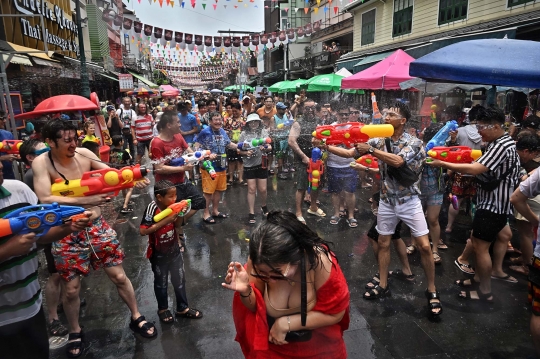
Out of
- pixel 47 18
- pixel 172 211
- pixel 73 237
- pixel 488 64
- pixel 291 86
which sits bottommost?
pixel 73 237

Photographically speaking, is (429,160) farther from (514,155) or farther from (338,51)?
(338,51)

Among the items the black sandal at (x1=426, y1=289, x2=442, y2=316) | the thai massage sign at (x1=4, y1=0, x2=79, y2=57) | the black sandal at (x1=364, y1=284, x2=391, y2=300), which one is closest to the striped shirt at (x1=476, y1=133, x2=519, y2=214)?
the black sandal at (x1=426, y1=289, x2=442, y2=316)

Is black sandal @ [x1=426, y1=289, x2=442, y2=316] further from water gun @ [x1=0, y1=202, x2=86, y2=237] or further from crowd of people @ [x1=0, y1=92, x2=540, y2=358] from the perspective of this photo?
water gun @ [x1=0, y1=202, x2=86, y2=237]

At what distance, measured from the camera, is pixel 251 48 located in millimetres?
13953

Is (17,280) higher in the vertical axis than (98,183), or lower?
lower

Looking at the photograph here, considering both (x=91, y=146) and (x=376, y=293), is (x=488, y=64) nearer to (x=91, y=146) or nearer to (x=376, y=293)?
(x=376, y=293)

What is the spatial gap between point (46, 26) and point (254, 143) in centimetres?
1292

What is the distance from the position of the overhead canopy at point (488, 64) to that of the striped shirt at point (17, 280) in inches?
159

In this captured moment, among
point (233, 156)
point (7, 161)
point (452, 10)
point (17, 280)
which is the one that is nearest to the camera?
point (17, 280)

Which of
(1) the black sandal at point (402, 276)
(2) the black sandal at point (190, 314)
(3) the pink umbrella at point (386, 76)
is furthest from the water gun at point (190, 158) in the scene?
(3) the pink umbrella at point (386, 76)

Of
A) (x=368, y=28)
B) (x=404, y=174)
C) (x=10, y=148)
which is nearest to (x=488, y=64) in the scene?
(x=404, y=174)

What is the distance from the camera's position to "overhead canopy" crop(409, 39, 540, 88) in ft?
11.8

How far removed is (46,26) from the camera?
13625mm

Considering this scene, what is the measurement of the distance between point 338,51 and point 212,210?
55.6 ft
